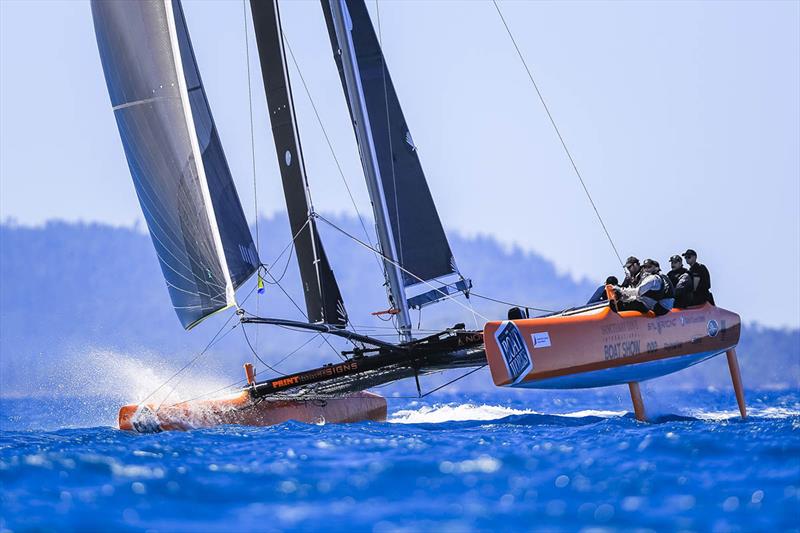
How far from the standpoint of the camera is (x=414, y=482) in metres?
6.20

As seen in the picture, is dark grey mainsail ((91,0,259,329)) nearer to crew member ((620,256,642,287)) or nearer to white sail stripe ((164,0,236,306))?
white sail stripe ((164,0,236,306))

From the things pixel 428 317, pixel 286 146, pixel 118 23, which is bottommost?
pixel 428 317

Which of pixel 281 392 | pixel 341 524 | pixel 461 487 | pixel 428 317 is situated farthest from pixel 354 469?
pixel 428 317

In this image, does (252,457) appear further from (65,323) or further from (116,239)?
(116,239)

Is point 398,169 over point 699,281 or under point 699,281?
over

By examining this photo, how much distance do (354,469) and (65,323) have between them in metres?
116

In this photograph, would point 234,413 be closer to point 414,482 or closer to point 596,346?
point 596,346

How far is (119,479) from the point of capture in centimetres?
630

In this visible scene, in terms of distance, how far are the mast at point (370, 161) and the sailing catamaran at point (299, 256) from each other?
0.05ft

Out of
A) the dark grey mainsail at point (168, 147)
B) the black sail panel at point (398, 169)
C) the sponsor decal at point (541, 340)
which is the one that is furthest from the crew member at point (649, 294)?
the dark grey mainsail at point (168, 147)

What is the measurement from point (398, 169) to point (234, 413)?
137 inches

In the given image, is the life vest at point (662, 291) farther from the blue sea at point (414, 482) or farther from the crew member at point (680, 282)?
the blue sea at point (414, 482)

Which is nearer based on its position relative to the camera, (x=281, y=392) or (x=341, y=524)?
(x=341, y=524)

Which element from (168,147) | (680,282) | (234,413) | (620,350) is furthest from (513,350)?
(168,147)
